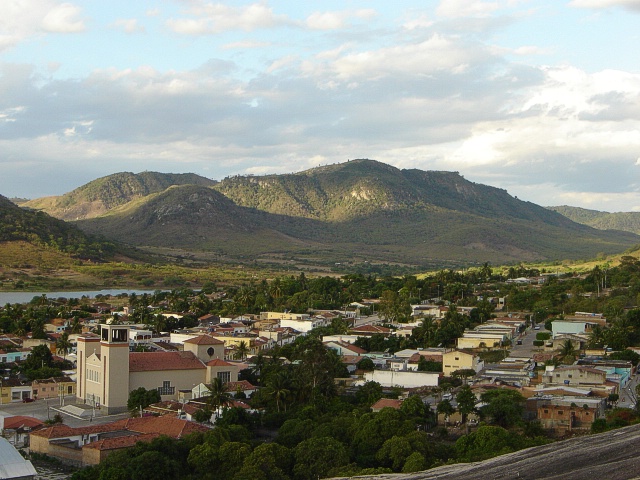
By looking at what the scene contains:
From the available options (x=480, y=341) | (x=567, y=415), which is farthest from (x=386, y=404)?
(x=480, y=341)

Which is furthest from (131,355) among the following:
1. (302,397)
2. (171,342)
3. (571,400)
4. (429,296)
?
(429,296)

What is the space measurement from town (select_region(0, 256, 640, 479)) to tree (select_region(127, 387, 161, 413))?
0.08 m

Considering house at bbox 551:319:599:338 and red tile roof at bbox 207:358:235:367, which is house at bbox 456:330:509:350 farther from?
red tile roof at bbox 207:358:235:367

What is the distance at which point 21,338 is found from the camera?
2945 inches

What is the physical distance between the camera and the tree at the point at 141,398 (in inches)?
2019

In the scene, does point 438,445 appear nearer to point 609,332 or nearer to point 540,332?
point 609,332

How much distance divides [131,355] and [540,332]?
35886 millimetres

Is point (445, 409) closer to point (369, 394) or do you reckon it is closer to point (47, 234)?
point (369, 394)

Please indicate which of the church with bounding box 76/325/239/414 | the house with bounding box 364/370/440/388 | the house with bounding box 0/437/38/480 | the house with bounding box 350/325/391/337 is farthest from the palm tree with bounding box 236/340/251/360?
the house with bounding box 0/437/38/480

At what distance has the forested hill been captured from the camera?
6191 inches

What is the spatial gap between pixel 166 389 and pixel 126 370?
3.03m

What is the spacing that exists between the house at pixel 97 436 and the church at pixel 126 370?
753 centimetres

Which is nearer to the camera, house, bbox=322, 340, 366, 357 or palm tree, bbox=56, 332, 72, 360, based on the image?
house, bbox=322, 340, 366, 357

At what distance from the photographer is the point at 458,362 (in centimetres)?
6169
